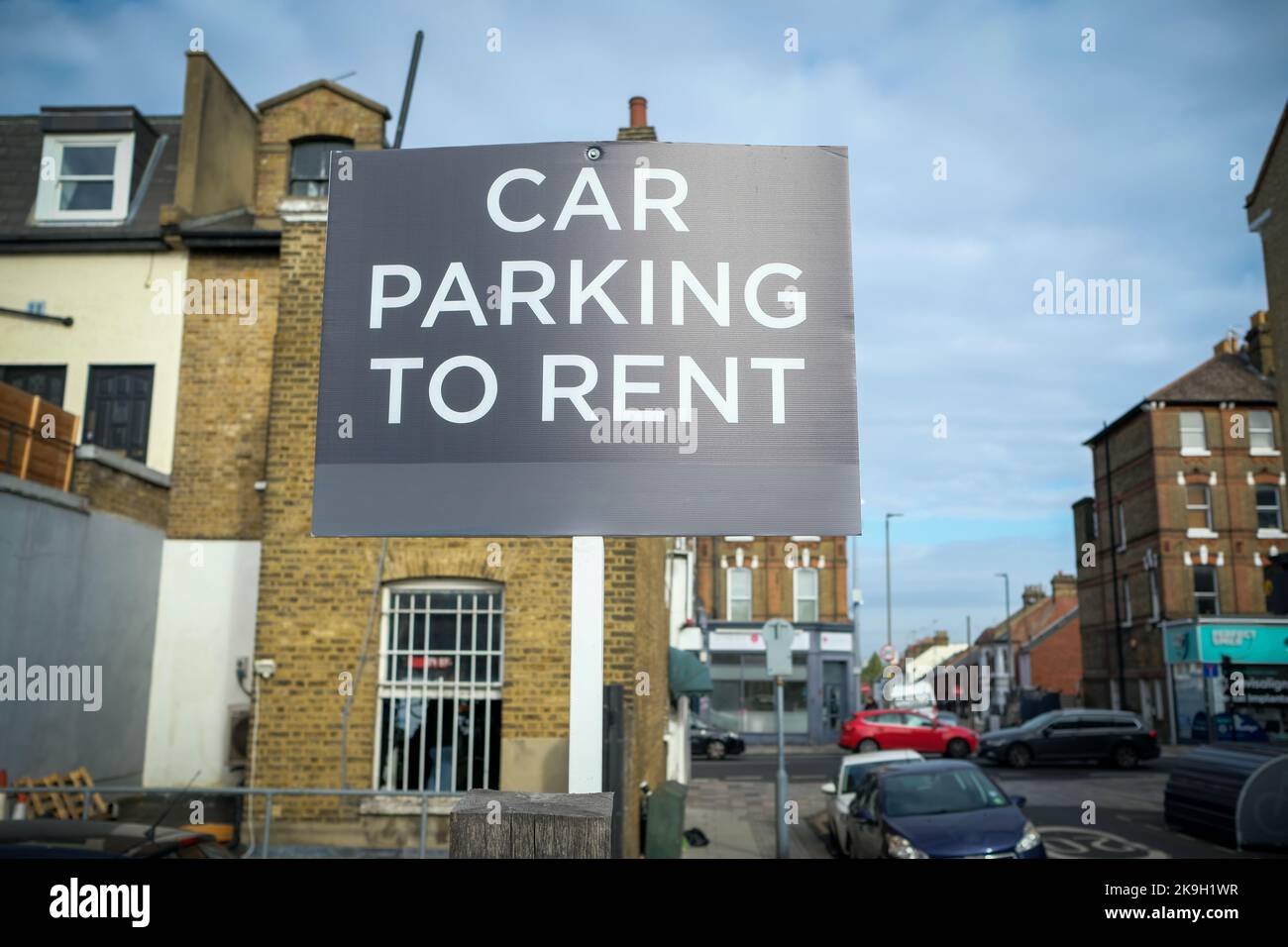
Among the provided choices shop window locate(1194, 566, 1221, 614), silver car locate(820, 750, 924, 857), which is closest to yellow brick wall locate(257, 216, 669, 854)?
silver car locate(820, 750, 924, 857)

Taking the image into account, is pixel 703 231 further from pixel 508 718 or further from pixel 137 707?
pixel 137 707

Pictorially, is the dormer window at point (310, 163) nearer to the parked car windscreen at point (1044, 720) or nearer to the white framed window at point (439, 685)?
the white framed window at point (439, 685)

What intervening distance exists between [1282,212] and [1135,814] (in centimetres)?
1052

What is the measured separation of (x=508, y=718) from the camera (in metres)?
9.80

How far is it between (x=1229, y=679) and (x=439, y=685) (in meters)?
7.15

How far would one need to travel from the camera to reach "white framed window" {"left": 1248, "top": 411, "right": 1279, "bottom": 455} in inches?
1104

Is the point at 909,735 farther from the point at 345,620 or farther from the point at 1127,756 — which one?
the point at 345,620

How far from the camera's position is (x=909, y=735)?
2917 centimetres

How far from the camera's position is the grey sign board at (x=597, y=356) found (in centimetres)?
214

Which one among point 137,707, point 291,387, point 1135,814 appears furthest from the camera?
point 1135,814

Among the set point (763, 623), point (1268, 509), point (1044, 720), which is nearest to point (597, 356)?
point (1044, 720)

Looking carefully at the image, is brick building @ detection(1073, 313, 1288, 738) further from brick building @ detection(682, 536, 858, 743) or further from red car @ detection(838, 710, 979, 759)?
brick building @ detection(682, 536, 858, 743)

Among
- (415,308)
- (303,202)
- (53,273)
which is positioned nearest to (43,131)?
(53,273)

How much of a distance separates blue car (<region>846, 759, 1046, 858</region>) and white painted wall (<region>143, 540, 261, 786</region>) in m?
7.95
